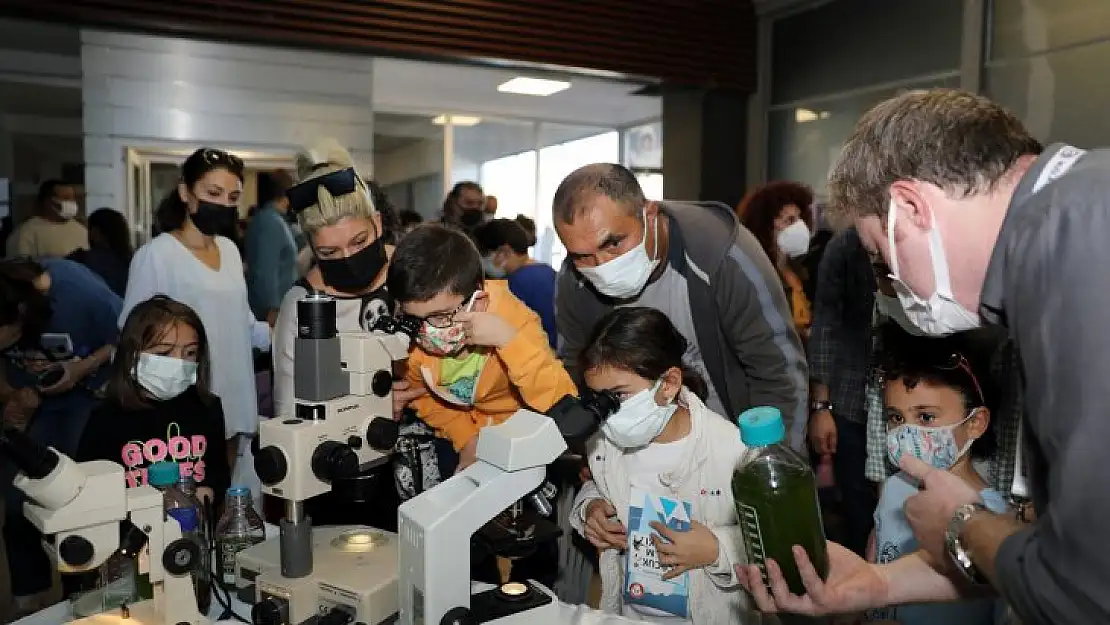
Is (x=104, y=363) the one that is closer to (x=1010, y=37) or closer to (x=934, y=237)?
(x=934, y=237)

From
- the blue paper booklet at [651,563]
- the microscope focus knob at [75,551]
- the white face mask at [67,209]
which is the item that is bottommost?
the blue paper booklet at [651,563]

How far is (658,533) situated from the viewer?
1.70m

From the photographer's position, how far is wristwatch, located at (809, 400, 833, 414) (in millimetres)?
2935

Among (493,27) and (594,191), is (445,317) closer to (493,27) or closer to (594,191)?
(594,191)

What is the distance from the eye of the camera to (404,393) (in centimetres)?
194

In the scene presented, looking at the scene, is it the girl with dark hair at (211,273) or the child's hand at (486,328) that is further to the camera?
the girl with dark hair at (211,273)

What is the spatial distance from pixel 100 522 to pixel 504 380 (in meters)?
1.01

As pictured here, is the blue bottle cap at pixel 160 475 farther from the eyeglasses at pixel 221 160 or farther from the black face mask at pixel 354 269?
the eyeglasses at pixel 221 160

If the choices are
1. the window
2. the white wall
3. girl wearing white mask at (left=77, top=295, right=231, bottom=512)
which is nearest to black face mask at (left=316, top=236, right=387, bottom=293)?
girl wearing white mask at (left=77, top=295, right=231, bottom=512)

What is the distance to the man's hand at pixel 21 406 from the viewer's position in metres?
2.65

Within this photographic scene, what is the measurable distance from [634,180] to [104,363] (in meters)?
2.03

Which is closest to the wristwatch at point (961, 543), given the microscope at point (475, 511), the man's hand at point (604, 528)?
the microscope at point (475, 511)

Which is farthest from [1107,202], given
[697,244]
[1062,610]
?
[697,244]

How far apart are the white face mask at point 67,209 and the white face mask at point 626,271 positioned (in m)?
3.98
